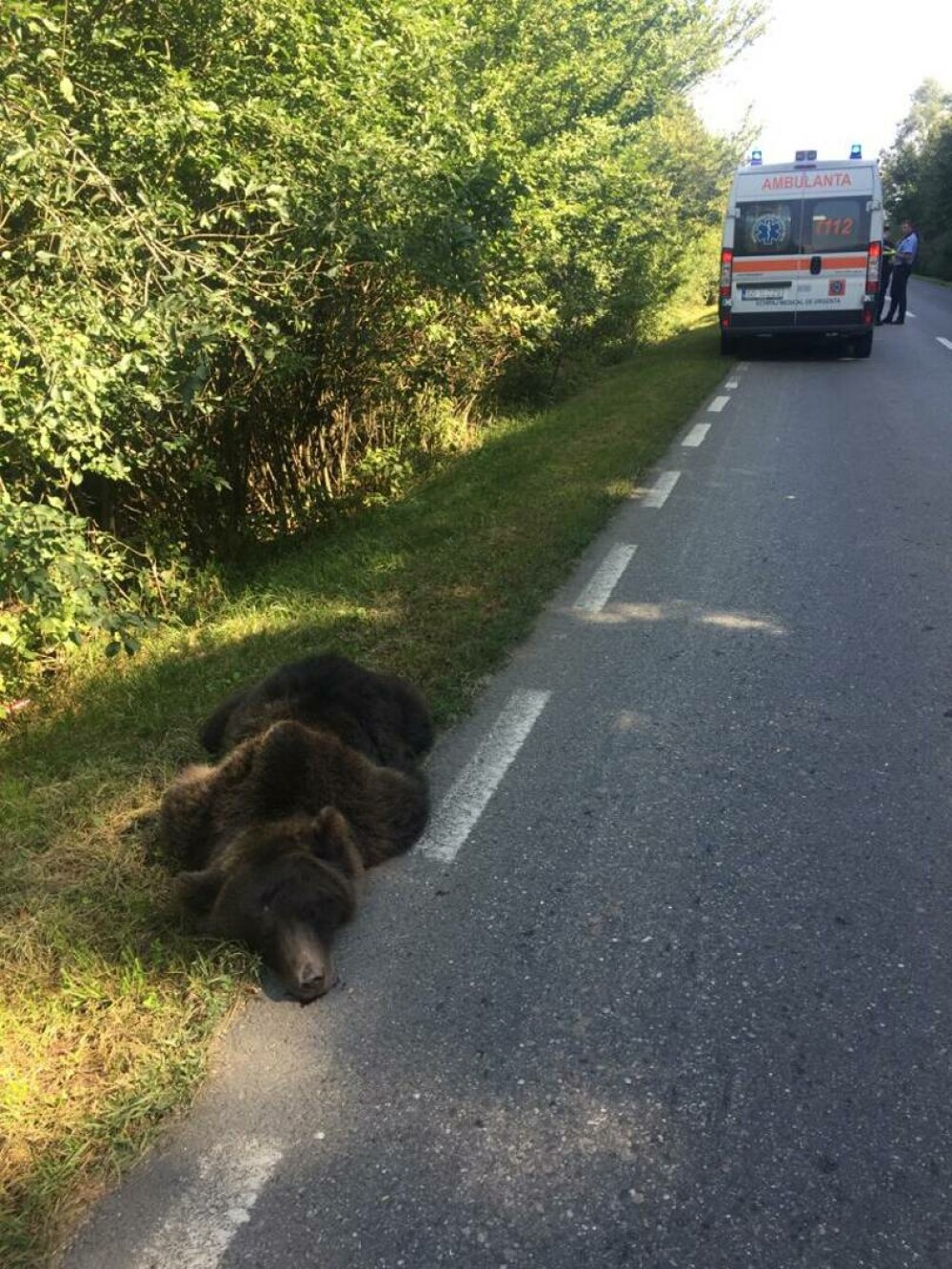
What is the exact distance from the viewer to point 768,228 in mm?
14664

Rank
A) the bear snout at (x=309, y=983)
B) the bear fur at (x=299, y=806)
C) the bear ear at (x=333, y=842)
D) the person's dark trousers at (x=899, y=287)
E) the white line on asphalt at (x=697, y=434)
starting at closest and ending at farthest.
→ the bear snout at (x=309, y=983)
the bear fur at (x=299, y=806)
the bear ear at (x=333, y=842)
the white line on asphalt at (x=697, y=434)
the person's dark trousers at (x=899, y=287)

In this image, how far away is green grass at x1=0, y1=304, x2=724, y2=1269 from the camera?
2428 millimetres

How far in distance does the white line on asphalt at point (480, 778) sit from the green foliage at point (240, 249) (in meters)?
1.91

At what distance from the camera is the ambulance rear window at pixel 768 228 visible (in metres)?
14.6

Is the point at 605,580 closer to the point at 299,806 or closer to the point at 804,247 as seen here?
the point at 299,806

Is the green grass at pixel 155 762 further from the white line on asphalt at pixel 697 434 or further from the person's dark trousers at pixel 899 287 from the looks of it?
the person's dark trousers at pixel 899 287

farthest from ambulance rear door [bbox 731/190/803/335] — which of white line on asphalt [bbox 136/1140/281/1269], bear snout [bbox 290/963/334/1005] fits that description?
white line on asphalt [bbox 136/1140/281/1269]

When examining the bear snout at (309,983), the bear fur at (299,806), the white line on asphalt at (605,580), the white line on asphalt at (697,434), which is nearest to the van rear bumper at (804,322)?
the white line on asphalt at (697,434)

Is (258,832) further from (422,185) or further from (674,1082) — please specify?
(422,185)

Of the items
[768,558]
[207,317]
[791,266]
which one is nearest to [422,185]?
[207,317]

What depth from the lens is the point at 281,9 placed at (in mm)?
5383

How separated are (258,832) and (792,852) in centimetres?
197

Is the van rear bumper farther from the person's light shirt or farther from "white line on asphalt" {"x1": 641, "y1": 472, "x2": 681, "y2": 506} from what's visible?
"white line on asphalt" {"x1": 641, "y1": 472, "x2": 681, "y2": 506}

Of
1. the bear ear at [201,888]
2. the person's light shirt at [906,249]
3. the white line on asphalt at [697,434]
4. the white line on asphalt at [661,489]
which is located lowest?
the bear ear at [201,888]
